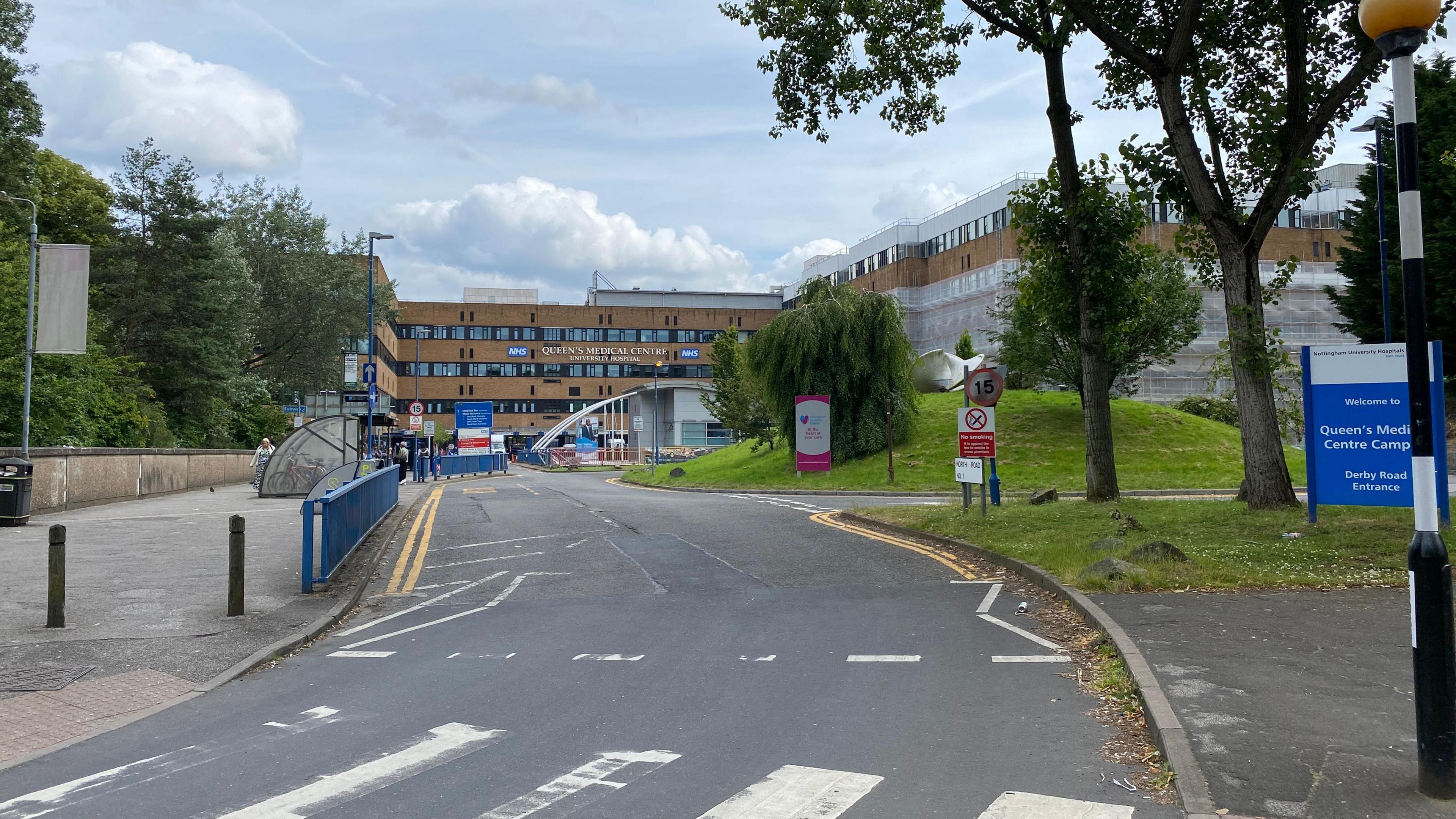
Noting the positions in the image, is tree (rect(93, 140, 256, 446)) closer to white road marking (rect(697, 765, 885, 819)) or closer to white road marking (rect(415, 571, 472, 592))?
white road marking (rect(415, 571, 472, 592))

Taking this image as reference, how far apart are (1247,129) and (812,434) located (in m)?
21.6

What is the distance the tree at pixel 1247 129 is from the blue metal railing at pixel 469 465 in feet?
123

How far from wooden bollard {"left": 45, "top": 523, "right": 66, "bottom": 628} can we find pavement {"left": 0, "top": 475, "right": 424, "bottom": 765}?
0.10 meters

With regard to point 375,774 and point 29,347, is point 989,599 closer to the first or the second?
point 375,774

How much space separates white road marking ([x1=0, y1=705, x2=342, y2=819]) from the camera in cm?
518

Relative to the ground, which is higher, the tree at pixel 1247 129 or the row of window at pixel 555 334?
the row of window at pixel 555 334

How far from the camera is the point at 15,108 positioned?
32781 mm

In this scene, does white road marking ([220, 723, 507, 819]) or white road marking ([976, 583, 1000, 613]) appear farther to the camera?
white road marking ([976, 583, 1000, 613])

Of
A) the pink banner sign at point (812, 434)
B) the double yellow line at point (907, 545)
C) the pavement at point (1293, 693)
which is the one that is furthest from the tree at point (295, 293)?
the pavement at point (1293, 693)

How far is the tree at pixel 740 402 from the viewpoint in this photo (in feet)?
154

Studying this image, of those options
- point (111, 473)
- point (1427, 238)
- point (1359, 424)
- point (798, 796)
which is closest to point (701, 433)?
point (1427, 238)

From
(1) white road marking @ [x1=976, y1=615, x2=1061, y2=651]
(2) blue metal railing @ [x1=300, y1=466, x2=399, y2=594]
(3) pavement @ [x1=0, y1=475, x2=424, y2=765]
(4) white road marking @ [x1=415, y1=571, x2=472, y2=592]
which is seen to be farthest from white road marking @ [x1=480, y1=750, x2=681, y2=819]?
(4) white road marking @ [x1=415, y1=571, x2=472, y2=592]

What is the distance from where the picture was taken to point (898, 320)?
1495 inches

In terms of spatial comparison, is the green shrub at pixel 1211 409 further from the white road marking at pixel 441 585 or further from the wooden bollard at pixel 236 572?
the wooden bollard at pixel 236 572
